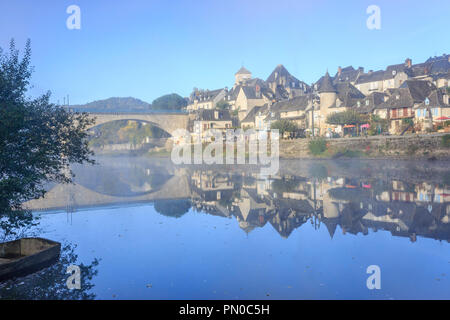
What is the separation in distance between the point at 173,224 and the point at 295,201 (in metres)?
7.90

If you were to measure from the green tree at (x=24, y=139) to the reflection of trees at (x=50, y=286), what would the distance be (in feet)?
7.32

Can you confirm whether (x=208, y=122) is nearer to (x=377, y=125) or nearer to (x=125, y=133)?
(x=125, y=133)

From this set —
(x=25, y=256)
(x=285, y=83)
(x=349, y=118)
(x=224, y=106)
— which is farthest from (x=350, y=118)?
(x=25, y=256)

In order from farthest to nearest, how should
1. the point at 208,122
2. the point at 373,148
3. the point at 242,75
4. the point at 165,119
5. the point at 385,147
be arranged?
the point at 242,75
the point at 165,119
the point at 208,122
the point at 373,148
the point at 385,147

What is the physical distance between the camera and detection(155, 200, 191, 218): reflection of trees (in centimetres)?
2264

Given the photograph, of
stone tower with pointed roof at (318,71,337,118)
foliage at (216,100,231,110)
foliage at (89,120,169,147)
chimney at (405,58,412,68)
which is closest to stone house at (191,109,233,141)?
foliage at (216,100,231,110)

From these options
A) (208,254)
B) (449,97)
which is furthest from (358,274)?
(449,97)

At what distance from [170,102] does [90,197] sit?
10532 cm

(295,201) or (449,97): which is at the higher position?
(449,97)

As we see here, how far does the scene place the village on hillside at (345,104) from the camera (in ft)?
182

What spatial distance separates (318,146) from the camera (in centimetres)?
5728
